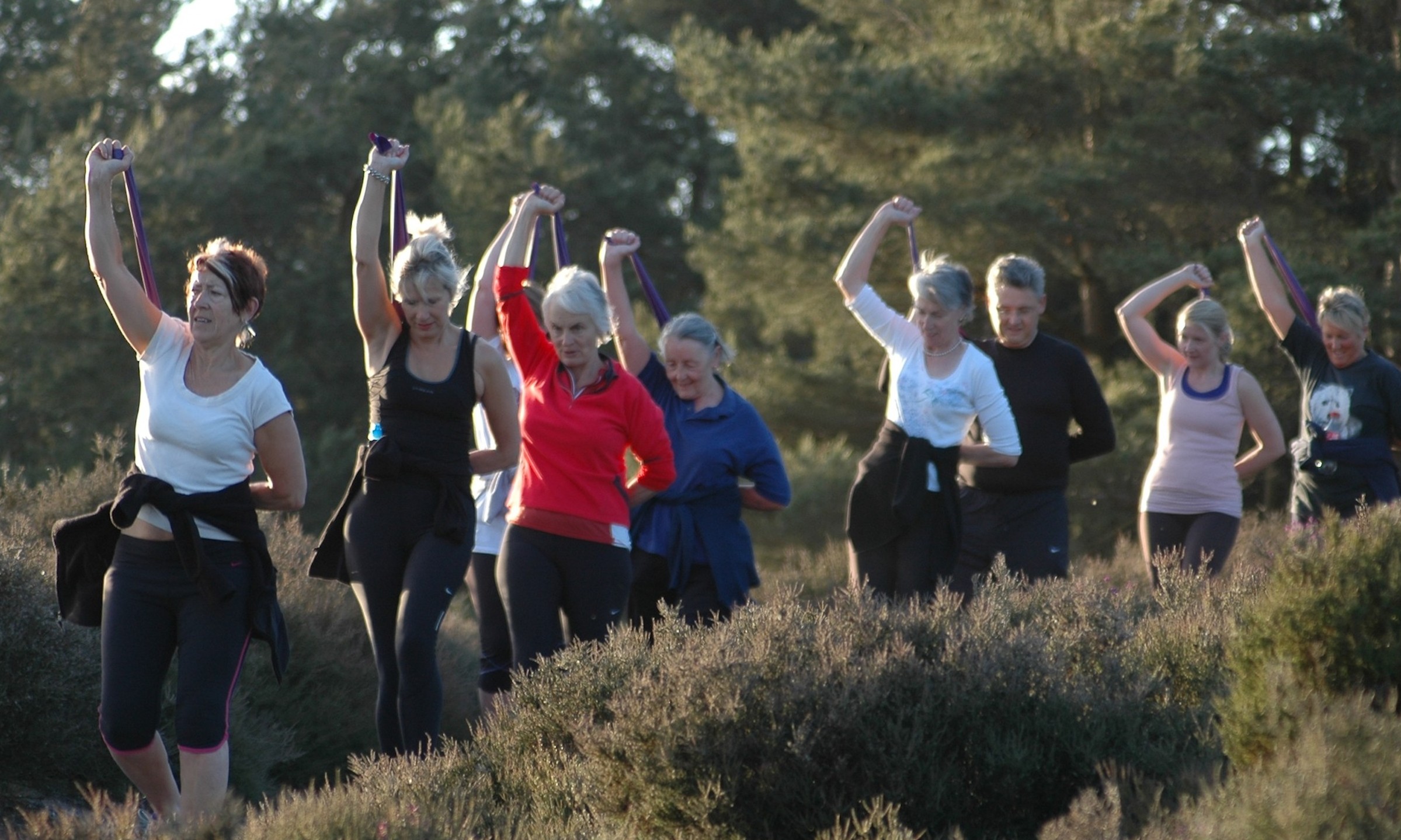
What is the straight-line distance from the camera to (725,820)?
3.94 meters

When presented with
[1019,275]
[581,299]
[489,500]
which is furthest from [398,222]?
[1019,275]

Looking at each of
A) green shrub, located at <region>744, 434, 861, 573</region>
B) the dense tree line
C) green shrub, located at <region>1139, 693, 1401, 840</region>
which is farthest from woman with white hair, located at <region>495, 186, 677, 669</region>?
green shrub, located at <region>744, 434, 861, 573</region>

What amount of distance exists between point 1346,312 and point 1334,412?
471 millimetres

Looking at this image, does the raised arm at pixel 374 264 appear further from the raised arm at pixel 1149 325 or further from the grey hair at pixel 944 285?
the raised arm at pixel 1149 325

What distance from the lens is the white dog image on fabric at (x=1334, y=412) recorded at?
7242 mm

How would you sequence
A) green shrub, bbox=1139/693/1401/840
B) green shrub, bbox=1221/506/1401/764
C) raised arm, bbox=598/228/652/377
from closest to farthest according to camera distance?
green shrub, bbox=1139/693/1401/840
green shrub, bbox=1221/506/1401/764
raised arm, bbox=598/228/652/377

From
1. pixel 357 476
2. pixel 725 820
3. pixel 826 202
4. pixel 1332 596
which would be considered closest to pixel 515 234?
pixel 357 476

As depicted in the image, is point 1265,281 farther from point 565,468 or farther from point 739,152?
point 739,152

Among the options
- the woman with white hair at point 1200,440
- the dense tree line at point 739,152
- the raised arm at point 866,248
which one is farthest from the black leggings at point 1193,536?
the dense tree line at point 739,152

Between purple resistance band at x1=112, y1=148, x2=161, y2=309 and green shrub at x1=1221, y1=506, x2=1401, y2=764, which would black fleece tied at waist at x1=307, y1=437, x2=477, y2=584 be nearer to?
purple resistance band at x1=112, y1=148, x2=161, y2=309

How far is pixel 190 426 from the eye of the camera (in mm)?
4367

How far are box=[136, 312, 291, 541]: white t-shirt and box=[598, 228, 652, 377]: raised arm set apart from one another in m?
2.26

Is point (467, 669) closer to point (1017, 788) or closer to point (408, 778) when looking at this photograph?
point (408, 778)

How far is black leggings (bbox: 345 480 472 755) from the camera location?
204 inches
